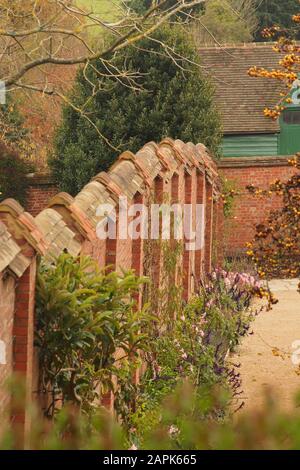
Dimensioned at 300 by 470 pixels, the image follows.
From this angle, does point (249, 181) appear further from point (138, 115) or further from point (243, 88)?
point (243, 88)

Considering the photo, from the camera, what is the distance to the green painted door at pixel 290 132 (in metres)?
37.1

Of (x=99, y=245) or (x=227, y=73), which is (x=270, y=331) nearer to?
(x=99, y=245)

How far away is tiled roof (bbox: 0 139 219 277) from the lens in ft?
19.7

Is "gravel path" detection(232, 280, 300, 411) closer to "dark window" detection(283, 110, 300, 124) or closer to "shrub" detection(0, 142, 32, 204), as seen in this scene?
"shrub" detection(0, 142, 32, 204)

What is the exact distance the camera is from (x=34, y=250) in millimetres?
6148

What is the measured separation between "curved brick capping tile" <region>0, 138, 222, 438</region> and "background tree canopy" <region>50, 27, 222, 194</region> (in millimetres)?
9327

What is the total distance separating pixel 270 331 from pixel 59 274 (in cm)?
1138

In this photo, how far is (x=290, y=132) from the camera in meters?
37.4

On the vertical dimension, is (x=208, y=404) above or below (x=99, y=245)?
below

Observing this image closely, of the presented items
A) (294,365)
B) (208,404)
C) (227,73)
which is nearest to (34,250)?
(208,404)

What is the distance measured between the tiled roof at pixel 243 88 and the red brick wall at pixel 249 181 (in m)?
7.22
